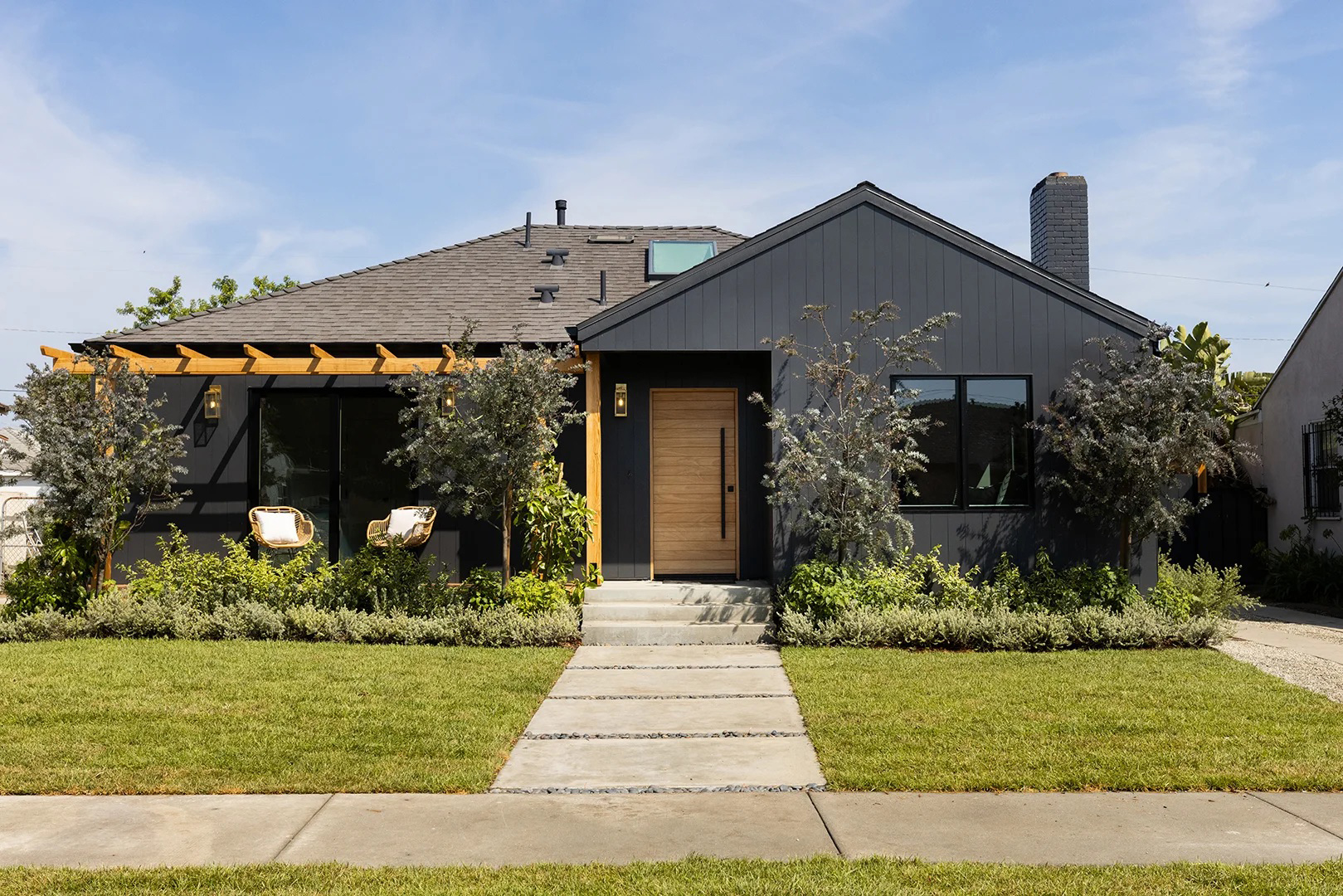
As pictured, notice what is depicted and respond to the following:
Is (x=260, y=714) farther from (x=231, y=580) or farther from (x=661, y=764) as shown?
(x=231, y=580)

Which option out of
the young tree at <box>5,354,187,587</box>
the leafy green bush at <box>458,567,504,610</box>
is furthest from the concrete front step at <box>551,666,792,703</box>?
the young tree at <box>5,354,187,587</box>

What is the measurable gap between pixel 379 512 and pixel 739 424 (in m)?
4.15

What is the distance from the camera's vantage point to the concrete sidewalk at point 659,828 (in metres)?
4.26

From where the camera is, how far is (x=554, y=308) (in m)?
12.9

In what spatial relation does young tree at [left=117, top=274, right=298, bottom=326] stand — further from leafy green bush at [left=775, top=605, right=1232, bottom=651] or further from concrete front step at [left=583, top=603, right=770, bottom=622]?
leafy green bush at [left=775, top=605, right=1232, bottom=651]

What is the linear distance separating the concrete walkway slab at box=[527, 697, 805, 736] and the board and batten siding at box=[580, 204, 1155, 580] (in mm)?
4158

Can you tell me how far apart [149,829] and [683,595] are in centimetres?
627

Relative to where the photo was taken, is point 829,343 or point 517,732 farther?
point 829,343

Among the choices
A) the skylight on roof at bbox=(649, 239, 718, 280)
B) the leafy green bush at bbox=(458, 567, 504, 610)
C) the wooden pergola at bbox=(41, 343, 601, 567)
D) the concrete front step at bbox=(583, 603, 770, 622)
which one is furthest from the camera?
the skylight on roof at bbox=(649, 239, 718, 280)

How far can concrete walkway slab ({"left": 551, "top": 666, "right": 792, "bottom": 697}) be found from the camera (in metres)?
7.63

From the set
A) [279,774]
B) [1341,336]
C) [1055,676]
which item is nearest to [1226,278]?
[1341,336]

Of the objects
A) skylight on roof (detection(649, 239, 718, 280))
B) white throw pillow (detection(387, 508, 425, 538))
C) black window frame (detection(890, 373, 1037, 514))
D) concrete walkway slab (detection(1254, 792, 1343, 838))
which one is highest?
skylight on roof (detection(649, 239, 718, 280))

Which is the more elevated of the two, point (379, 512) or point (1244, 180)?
point (1244, 180)

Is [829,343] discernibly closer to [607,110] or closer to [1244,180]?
[607,110]
